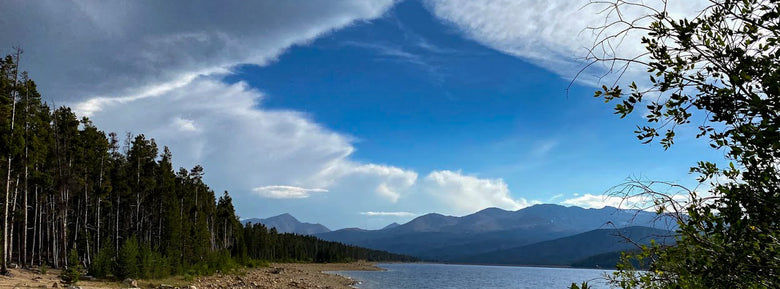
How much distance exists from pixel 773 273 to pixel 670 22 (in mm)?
2135

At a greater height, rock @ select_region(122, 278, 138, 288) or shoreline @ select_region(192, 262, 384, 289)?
rock @ select_region(122, 278, 138, 288)

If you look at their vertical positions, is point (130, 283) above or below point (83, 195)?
below

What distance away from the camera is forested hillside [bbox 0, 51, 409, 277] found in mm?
28391

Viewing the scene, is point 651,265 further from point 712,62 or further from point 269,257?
point 269,257

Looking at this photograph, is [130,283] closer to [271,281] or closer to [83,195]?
[271,281]

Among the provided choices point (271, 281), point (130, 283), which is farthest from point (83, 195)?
point (130, 283)

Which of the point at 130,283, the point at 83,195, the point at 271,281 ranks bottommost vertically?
the point at 271,281

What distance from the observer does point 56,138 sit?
38188mm

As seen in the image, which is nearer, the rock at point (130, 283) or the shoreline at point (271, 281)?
the rock at point (130, 283)

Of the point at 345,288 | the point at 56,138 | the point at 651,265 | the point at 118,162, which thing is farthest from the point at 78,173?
the point at 651,265

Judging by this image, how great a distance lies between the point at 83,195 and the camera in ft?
157

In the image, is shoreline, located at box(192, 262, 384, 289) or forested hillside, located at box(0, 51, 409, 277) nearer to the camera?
forested hillside, located at box(0, 51, 409, 277)

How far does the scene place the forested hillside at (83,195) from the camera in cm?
2839

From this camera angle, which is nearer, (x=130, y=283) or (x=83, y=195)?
(x=130, y=283)
